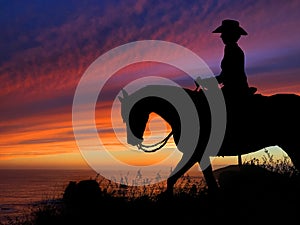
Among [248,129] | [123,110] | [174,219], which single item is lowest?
[174,219]

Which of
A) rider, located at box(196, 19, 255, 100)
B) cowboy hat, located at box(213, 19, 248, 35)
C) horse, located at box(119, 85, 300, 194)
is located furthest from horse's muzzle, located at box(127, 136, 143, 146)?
cowboy hat, located at box(213, 19, 248, 35)

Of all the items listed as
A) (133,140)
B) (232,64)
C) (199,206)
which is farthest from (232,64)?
(199,206)

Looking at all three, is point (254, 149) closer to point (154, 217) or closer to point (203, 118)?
point (203, 118)

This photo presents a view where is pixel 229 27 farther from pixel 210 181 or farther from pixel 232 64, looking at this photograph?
pixel 210 181

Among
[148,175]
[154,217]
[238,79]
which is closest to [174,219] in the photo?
[154,217]

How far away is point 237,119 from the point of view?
1166 centimetres

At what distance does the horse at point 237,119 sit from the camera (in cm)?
1155

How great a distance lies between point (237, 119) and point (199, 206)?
258 cm

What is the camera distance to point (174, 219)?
9.68 meters

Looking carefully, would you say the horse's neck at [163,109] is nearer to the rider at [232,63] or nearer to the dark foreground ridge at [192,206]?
the rider at [232,63]

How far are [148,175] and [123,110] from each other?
3.48 m

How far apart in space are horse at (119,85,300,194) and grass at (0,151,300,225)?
89 cm

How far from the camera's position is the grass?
9828 millimetres

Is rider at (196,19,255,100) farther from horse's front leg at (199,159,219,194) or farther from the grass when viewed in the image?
the grass
